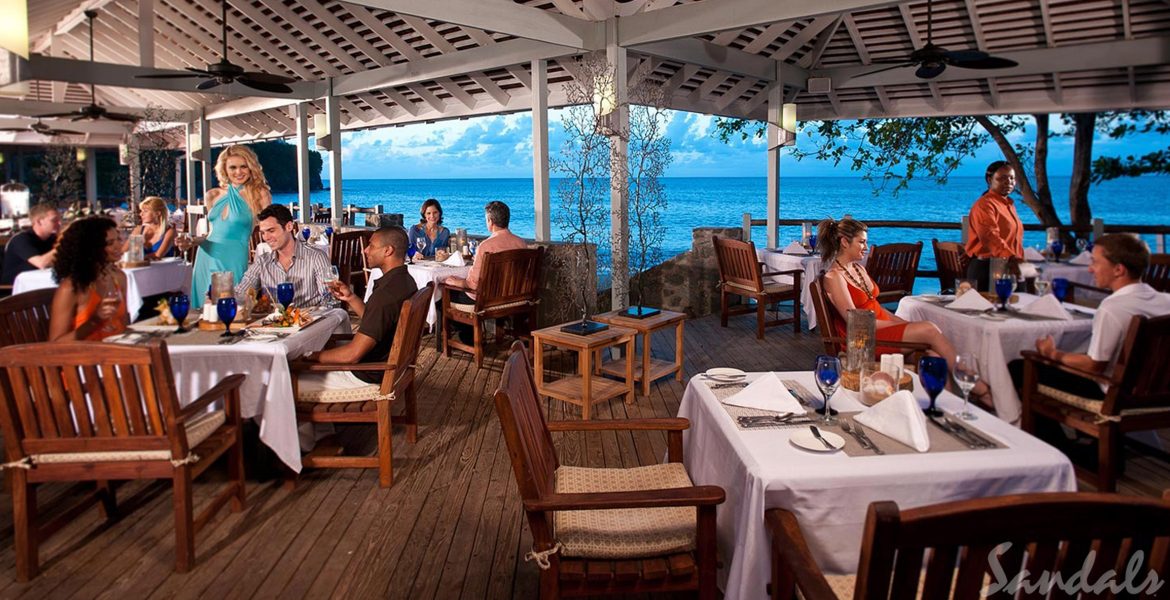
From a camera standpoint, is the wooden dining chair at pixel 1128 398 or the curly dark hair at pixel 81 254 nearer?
the wooden dining chair at pixel 1128 398

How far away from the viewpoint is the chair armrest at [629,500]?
1.98 m

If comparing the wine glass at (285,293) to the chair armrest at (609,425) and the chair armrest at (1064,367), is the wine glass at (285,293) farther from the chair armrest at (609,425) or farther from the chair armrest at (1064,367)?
the chair armrest at (1064,367)

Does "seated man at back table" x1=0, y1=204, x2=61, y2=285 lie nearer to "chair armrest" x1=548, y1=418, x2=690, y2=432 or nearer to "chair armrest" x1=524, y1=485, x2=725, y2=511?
"chair armrest" x1=548, y1=418, x2=690, y2=432

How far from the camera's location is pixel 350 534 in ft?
10.5

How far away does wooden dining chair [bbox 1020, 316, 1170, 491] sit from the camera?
3.12 meters

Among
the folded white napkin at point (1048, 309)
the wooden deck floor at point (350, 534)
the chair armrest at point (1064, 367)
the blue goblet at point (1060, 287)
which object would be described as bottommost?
the wooden deck floor at point (350, 534)

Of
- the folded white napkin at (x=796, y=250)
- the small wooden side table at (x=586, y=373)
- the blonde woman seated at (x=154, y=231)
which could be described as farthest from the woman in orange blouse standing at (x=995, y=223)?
the blonde woman seated at (x=154, y=231)

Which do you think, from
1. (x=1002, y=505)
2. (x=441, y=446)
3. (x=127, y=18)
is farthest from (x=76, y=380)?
(x=127, y=18)

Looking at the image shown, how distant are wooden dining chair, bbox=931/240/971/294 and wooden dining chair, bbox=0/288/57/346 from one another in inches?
275

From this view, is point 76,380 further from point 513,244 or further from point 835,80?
point 835,80

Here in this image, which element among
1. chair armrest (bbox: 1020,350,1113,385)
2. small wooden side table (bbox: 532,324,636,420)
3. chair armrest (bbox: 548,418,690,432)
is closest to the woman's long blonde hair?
small wooden side table (bbox: 532,324,636,420)

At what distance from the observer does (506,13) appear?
20.1 feet

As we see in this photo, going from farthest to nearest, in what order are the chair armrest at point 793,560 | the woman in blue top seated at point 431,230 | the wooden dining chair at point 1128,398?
the woman in blue top seated at point 431,230 < the wooden dining chair at point 1128,398 < the chair armrest at point 793,560

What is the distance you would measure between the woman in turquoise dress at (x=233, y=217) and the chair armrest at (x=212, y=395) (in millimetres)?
1919
